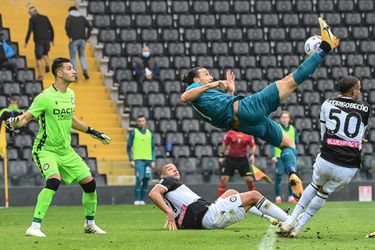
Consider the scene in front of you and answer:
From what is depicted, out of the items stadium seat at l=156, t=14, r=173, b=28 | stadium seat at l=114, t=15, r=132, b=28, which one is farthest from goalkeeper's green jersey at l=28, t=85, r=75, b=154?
stadium seat at l=156, t=14, r=173, b=28

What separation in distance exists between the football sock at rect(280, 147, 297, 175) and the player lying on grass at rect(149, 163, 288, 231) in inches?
21.6

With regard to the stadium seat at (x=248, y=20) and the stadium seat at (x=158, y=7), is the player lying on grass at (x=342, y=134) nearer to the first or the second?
the stadium seat at (x=248, y=20)

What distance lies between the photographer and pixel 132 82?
30359 mm

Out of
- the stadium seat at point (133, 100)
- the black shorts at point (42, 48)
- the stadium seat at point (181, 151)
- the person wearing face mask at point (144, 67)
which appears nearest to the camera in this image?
the stadium seat at point (181, 151)

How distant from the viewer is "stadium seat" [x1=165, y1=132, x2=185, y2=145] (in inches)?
1136

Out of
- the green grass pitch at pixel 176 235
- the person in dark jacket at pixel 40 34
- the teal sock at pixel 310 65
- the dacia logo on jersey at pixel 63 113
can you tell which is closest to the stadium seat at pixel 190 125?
the person in dark jacket at pixel 40 34

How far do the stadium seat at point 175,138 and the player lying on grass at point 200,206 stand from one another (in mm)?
12911

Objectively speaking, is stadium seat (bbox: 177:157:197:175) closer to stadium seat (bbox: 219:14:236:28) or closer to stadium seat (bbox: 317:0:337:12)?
stadium seat (bbox: 219:14:236:28)

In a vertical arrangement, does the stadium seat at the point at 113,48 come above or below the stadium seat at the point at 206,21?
below

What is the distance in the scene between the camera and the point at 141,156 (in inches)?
1021

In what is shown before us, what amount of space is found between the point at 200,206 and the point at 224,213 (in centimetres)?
60

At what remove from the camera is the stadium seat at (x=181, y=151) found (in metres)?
28.5

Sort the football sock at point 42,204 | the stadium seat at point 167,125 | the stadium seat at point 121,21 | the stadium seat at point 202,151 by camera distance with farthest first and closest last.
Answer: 1. the stadium seat at point 121,21
2. the stadium seat at point 167,125
3. the stadium seat at point 202,151
4. the football sock at point 42,204

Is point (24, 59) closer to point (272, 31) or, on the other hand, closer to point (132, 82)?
point (132, 82)
